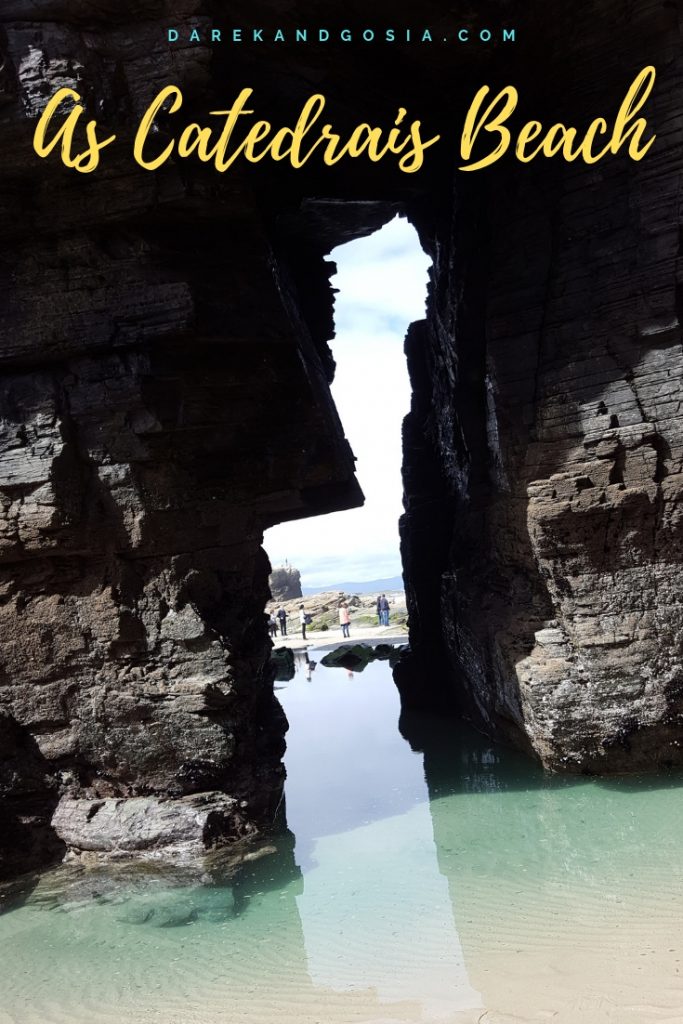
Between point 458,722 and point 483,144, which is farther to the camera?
point 458,722

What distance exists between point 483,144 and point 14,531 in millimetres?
6917

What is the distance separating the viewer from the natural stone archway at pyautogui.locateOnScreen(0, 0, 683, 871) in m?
7.54

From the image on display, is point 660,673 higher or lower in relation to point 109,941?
higher

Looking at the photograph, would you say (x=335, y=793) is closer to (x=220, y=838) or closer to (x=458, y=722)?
(x=220, y=838)

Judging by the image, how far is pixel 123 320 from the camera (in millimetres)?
7574

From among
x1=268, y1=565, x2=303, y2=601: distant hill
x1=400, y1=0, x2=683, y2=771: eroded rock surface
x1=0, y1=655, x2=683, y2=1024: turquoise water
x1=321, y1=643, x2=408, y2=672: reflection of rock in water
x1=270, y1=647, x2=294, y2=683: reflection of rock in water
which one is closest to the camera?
x1=0, y1=655, x2=683, y2=1024: turquoise water

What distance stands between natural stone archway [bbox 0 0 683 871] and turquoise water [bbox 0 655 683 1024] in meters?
0.87

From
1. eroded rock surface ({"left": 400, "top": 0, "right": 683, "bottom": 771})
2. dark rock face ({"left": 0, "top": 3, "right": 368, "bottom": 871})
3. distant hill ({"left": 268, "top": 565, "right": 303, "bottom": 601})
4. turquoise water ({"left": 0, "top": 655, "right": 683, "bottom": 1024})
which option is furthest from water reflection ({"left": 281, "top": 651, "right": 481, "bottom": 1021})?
distant hill ({"left": 268, "top": 565, "right": 303, "bottom": 601})

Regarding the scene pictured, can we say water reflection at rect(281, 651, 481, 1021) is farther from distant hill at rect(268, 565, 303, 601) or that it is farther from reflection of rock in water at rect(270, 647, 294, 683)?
distant hill at rect(268, 565, 303, 601)

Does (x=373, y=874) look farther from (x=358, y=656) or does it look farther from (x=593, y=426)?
(x=358, y=656)

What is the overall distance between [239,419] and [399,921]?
4.82 m

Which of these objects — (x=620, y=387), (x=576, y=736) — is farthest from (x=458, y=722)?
(x=620, y=387)

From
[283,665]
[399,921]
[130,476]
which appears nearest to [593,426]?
[130,476]

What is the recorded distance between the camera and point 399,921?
5828mm
